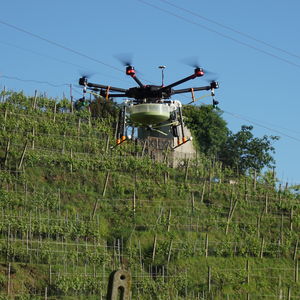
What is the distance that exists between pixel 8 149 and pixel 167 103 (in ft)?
25.0

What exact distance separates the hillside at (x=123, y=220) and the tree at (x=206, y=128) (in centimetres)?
604

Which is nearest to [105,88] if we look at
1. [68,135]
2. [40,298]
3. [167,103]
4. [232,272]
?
[167,103]

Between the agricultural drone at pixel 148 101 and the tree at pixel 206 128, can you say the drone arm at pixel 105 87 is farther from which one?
the tree at pixel 206 128

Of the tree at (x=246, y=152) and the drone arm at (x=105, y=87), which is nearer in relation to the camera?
the drone arm at (x=105, y=87)

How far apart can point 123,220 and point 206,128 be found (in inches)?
546

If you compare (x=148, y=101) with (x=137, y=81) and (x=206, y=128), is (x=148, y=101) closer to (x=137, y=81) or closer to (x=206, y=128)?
(x=137, y=81)

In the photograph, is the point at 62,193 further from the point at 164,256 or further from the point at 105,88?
the point at 105,88

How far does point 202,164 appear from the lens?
110ft

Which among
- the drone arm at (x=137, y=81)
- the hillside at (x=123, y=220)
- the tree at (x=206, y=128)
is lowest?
the hillside at (x=123, y=220)

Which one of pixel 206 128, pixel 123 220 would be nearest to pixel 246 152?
pixel 206 128

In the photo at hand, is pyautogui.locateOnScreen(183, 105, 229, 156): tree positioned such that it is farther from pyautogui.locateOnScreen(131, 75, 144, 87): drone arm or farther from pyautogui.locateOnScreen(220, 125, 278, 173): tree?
pyautogui.locateOnScreen(131, 75, 144, 87): drone arm

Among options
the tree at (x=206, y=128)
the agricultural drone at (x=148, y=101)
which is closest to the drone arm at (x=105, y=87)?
the agricultural drone at (x=148, y=101)

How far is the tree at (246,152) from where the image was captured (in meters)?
40.4

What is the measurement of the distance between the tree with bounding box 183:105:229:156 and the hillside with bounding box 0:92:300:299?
19.8 feet
